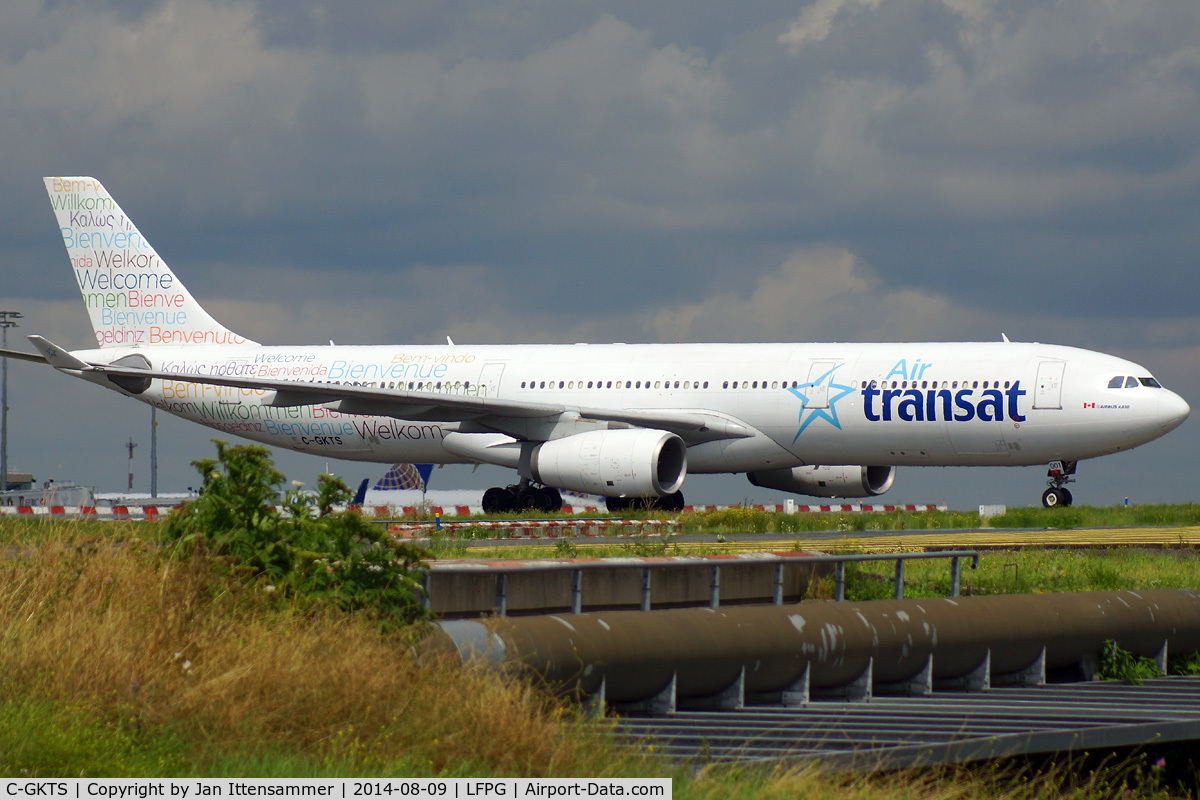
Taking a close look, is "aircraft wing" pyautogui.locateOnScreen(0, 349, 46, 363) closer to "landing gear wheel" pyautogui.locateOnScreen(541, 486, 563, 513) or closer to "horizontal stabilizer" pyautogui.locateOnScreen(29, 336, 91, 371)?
"horizontal stabilizer" pyautogui.locateOnScreen(29, 336, 91, 371)

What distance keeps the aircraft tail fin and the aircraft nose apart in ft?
76.4

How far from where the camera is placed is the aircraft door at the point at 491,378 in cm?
3634

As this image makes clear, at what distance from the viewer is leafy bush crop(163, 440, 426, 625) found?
939 cm

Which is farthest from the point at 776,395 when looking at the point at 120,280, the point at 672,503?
the point at 120,280

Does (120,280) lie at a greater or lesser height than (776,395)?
greater

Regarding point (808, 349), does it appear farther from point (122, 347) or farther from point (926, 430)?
point (122, 347)

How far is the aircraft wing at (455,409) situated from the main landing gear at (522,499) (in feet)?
5.32

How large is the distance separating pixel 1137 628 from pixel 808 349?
19943 mm

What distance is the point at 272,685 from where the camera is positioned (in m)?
8.12

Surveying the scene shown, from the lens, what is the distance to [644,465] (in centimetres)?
3025

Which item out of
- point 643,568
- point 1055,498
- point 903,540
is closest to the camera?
point 643,568

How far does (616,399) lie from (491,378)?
351cm

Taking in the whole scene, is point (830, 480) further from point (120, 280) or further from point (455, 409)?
point (120, 280)
